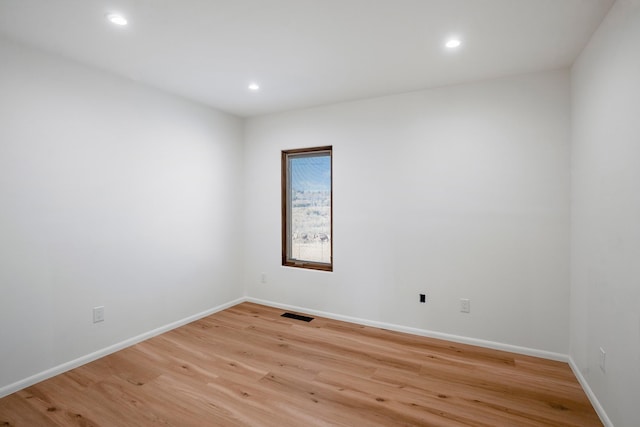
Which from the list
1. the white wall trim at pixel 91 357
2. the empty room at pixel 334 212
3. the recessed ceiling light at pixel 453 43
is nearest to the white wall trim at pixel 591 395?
the empty room at pixel 334 212

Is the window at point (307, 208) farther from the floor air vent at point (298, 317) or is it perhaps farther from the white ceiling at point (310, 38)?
the white ceiling at point (310, 38)

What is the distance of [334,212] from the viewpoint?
3795 mm

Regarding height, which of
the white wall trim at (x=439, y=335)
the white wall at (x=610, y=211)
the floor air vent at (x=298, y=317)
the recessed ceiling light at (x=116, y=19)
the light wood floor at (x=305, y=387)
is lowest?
the light wood floor at (x=305, y=387)

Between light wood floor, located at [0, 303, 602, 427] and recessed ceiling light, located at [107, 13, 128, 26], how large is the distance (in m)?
2.59

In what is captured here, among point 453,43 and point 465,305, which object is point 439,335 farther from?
point 453,43

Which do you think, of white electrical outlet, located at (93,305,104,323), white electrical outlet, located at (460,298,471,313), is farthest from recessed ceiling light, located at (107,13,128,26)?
white electrical outlet, located at (460,298,471,313)

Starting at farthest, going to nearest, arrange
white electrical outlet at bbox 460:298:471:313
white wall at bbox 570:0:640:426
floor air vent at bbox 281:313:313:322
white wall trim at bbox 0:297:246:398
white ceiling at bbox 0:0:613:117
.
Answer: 1. floor air vent at bbox 281:313:313:322
2. white electrical outlet at bbox 460:298:471:313
3. white wall trim at bbox 0:297:246:398
4. white ceiling at bbox 0:0:613:117
5. white wall at bbox 570:0:640:426

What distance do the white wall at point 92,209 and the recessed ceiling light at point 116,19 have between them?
2.90 feet

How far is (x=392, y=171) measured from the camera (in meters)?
3.44

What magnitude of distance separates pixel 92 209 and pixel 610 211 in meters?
3.89

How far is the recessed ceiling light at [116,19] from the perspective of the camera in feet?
6.53

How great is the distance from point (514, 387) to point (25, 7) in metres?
4.18

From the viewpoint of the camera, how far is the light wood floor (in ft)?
6.57

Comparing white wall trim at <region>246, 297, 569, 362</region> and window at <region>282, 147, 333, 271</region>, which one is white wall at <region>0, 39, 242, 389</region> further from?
white wall trim at <region>246, 297, 569, 362</region>
